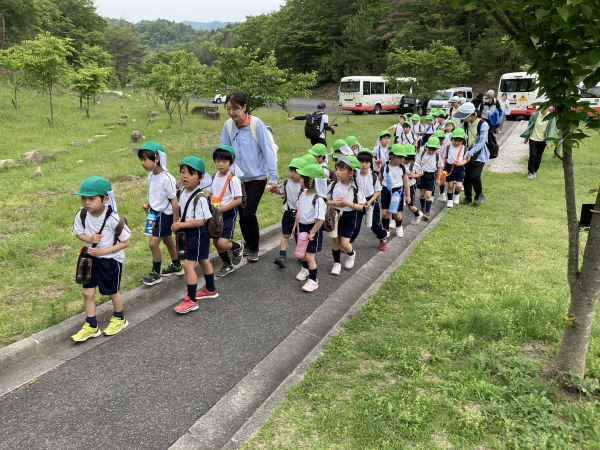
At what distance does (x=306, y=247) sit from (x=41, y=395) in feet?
8.85

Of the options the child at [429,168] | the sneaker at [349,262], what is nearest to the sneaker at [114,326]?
the sneaker at [349,262]

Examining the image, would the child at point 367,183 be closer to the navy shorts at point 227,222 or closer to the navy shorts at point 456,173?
the navy shorts at point 227,222

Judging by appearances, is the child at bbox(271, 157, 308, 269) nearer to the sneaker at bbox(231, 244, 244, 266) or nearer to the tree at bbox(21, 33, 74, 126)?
the sneaker at bbox(231, 244, 244, 266)

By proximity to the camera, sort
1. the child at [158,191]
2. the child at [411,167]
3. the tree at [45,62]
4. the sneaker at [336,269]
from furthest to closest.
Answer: the tree at [45,62]
the child at [411,167]
the sneaker at [336,269]
the child at [158,191]

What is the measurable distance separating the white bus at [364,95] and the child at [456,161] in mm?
21163

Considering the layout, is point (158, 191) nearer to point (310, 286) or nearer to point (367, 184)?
point (310, 286)

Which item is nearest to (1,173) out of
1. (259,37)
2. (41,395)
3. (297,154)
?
(297,154)

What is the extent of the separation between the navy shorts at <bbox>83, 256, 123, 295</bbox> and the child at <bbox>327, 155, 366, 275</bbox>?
7.90 feet

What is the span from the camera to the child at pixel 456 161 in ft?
24.0

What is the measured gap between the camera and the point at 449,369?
3031 mm

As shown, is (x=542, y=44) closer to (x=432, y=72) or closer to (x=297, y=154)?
(x=297, y=154)

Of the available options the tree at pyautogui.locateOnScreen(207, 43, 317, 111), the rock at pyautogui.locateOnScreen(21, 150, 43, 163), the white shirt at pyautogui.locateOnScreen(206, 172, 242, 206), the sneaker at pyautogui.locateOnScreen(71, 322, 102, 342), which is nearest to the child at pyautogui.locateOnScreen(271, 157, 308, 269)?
the white shirt at pyautogui.locateOnScreen(206, 172, 242, 206)

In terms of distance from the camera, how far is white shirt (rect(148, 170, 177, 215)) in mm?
4207

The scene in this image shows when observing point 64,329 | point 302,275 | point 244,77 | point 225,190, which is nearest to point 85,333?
point 64,329
